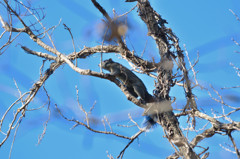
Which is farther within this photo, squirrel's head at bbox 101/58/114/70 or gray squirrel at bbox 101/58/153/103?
squirrel's head at bbox 101/58/114/70

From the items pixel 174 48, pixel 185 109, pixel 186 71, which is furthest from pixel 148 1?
pixel 185 109

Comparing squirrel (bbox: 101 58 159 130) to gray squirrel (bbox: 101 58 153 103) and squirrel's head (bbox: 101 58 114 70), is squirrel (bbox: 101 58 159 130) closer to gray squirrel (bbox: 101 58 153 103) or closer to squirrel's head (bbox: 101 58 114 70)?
gray squirrel (bbox: 101 58 153 103)

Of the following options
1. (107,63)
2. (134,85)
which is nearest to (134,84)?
(134,85)

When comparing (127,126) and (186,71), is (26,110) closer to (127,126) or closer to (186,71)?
(127,126)

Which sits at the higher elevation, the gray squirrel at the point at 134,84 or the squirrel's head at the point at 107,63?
the squirrel's head at the point at 107,63

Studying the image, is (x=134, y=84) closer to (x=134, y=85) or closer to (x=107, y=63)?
(x=134, y=85)

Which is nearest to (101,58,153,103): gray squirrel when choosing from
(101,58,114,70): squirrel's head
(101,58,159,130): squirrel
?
(101,58,159,130): squirrel

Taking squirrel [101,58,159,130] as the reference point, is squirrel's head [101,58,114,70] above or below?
above

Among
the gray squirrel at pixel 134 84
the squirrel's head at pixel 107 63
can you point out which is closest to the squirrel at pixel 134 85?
the gray squirrel at pixel 134 84

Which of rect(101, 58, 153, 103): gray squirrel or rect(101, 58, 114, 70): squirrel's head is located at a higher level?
rect(101, 58, 114, 70): squirrel's head

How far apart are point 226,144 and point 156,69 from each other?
4.50 feet

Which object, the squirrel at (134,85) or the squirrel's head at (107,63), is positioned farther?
the squirrel's head at (107,63)

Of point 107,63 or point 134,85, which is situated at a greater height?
point 107,63

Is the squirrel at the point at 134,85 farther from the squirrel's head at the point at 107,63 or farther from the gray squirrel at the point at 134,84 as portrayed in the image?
the squirrel's head at the point at 107,63
